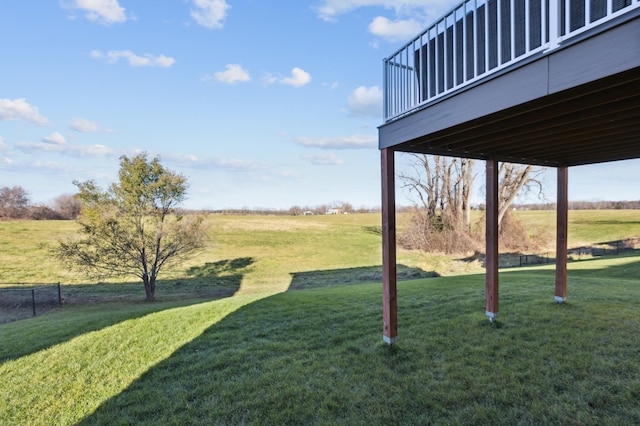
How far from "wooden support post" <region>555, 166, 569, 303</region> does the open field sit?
0.34 m

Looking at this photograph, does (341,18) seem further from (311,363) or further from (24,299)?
(24,299)

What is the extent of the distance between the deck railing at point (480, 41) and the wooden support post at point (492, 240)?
159cm

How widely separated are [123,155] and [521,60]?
12383mm

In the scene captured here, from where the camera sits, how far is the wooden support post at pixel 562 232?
510cm

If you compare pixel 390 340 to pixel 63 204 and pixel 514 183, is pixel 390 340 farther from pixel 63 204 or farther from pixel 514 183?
pixel 63 204

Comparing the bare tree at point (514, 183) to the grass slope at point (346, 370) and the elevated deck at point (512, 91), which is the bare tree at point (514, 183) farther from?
the elevated deck at point (512, 91)

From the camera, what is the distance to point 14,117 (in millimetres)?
19031

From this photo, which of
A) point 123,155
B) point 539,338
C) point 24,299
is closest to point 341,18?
point 123,155

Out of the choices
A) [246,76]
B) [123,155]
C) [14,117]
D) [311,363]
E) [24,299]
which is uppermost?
[246,76]

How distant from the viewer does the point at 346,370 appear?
312 cm

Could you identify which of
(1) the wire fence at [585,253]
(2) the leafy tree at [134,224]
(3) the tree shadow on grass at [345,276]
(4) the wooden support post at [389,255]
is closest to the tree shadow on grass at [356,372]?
(4) the wooden support post at [389,255]

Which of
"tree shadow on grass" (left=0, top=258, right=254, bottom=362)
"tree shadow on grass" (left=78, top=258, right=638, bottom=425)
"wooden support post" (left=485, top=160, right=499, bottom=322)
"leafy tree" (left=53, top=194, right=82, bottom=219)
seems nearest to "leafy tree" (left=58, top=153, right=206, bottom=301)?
"tree shadow on grass" (left=0, top=258, right=254, bottom=362)

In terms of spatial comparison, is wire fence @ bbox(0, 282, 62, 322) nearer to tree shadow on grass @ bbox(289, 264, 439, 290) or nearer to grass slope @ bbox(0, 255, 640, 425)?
grass slope @ bbox(0, 255, 640, 425)

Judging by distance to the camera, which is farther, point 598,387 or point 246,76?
point 246,76
